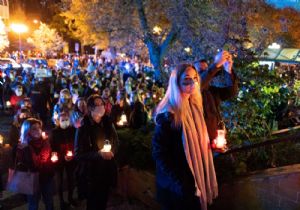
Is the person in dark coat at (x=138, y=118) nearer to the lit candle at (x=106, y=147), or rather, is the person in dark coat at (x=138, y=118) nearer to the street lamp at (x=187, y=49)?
the street lamp at (x=187, y=49)

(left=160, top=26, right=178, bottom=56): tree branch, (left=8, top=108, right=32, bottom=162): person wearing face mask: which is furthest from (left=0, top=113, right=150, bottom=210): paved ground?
(left=160, top=26, right=178, bottom=56): tree branch

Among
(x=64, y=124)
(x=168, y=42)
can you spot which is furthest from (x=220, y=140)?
(x=168, y=42)

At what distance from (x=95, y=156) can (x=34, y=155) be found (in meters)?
0.99

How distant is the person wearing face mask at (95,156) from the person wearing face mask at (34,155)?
61 centimetres

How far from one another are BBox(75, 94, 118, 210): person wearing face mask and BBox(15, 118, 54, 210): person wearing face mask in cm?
61

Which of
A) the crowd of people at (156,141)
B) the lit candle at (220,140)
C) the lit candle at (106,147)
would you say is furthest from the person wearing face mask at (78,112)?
the lit candle at (220,140)

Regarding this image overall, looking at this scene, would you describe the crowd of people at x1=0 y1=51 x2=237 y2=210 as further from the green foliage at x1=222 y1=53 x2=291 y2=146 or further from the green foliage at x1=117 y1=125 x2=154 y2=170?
the green foliage at x1=117 y1=125 x2=154 y2=170

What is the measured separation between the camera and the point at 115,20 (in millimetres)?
14883

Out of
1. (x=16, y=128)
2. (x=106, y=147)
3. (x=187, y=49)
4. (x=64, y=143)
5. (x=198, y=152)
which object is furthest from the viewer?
(x=187, y=49)

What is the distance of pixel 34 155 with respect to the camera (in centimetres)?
464

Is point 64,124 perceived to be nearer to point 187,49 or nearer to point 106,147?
point 106,147

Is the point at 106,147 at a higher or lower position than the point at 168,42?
lower

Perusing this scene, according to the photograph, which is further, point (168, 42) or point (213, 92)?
point (168, 42)

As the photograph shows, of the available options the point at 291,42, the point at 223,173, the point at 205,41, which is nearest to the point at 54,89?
the point at 205,41
